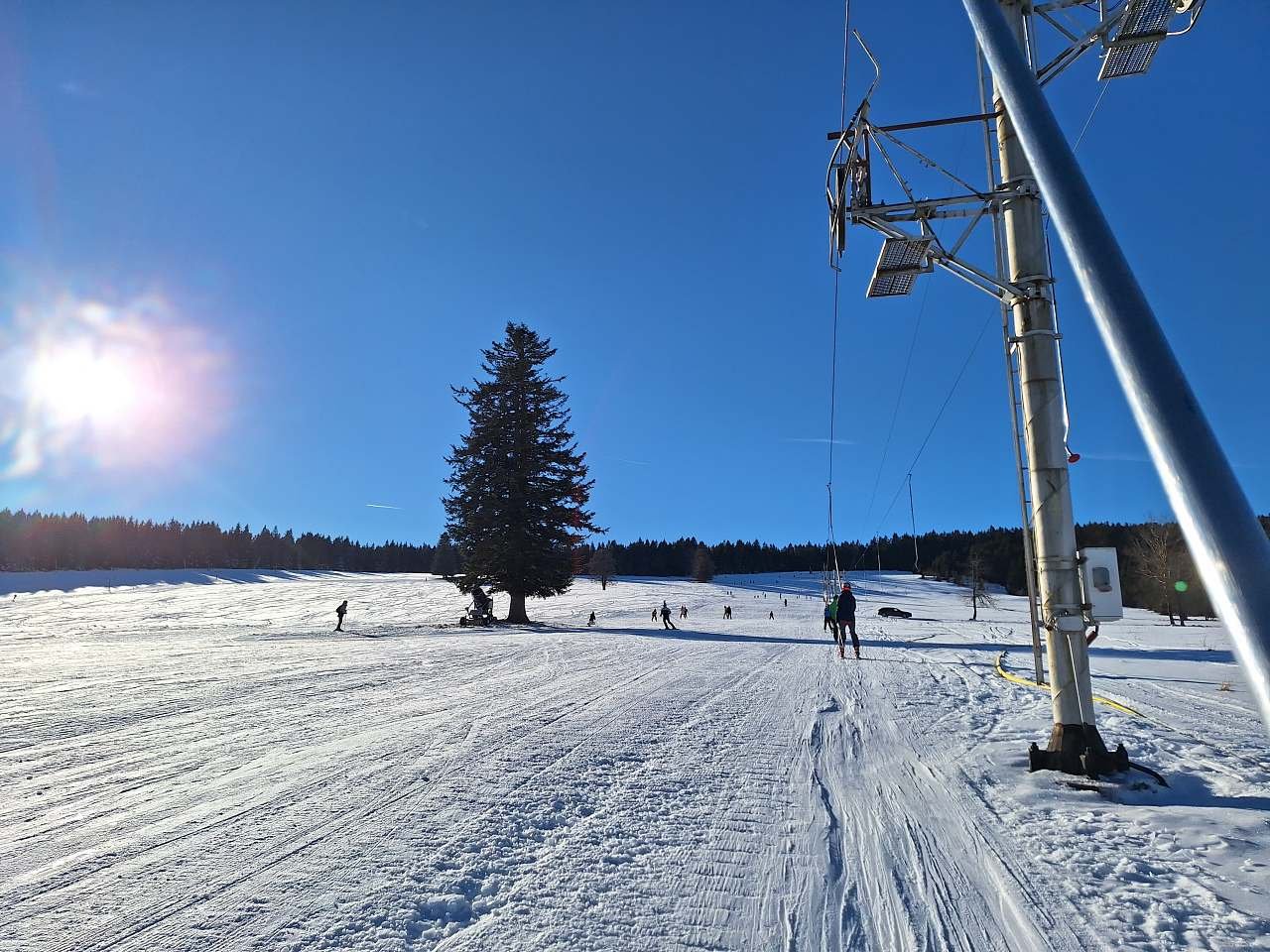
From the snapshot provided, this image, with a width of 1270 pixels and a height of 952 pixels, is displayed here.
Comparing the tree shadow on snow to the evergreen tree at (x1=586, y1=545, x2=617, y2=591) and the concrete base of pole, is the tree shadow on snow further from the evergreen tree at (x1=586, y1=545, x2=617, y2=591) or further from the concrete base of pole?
the evergreen tree at (x1=586, y1=545, x2=617, y2=591)

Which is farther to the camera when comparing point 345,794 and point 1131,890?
point 345,794

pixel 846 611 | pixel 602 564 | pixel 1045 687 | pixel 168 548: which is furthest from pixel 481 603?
pixel 168 548

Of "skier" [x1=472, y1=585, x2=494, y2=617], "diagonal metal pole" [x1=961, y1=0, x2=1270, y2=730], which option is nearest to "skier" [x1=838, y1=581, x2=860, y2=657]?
"diagonal metal pole" [x1=961, y1=0, x2=1270, y2=730]

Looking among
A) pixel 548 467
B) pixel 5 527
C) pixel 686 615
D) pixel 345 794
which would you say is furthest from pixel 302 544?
pixel 345 794

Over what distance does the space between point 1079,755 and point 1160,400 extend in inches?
200

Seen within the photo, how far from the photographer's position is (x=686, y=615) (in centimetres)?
3972

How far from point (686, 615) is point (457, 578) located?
18389 mm

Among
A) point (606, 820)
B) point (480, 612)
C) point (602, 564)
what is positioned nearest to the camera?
point (606, 820)

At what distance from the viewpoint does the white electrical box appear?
16.9ft

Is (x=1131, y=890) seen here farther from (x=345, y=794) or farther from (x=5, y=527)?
(x=5, y=527)

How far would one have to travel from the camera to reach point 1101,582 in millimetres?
5230

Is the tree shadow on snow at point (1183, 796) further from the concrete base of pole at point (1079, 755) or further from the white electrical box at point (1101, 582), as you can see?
the white electrical box at point (1101, 582)

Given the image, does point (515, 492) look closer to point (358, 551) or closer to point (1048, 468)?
point (1048, 468)

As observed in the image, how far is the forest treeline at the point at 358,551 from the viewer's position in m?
81.0
